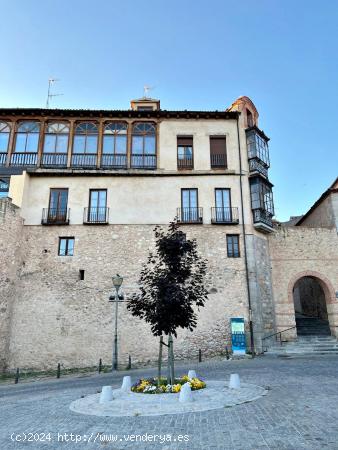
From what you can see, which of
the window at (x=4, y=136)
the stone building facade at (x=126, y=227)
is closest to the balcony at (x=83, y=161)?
the stone building facade at (x=126, y=227)

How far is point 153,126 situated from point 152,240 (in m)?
7.32

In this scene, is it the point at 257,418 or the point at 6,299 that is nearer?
the point at 257,418

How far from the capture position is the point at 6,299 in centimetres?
1650

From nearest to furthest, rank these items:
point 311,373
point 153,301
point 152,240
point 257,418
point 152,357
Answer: point 257,418, point 153,301, point 311,373, point 152,357, point 152,240

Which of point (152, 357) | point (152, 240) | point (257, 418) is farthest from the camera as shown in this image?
point (152, 240)

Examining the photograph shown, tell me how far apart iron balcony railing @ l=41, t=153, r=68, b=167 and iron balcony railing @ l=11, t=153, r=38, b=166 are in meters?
0.46

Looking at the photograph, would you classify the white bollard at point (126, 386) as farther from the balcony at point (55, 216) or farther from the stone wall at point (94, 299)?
the balcony at point (55, 216)

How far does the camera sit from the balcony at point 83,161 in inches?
752

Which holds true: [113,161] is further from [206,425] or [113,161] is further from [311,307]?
[311,307]

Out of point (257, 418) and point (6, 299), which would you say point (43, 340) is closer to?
point (6, 299)

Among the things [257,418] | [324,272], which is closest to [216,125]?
[324,272]

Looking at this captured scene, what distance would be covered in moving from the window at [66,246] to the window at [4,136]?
6.58 metres

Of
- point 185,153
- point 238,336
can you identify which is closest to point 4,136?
point 185,153

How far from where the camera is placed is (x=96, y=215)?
730 inches
